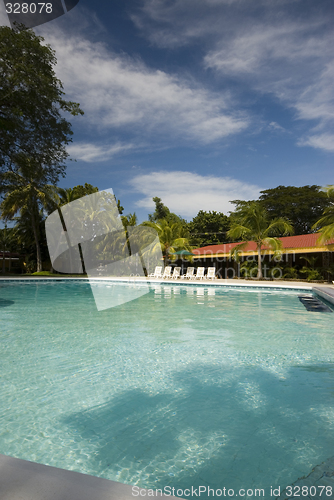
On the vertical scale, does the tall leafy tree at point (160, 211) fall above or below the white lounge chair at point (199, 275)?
above

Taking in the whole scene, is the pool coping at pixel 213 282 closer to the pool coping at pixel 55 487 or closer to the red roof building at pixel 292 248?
the red roof building at pixel 292 248

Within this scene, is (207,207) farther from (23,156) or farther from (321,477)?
(321,477)

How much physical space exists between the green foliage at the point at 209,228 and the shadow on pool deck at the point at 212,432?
114 ft

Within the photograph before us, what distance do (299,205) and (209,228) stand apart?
10.4 meters

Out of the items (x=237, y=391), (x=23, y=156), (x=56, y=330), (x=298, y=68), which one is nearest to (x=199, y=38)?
(x=298, y=68)

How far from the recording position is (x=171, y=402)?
3.41 metres

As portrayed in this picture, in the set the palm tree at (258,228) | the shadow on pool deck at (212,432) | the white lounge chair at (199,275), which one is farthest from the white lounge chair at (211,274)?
the shadow on pool deck at (212,432)

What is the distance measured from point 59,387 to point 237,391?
196 cm

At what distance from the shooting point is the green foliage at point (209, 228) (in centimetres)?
3859

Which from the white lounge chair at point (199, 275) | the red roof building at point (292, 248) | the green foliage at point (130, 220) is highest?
the green foliage at point (130, 220)

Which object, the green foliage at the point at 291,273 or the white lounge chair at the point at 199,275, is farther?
the white lounge chair at the point at 199,275

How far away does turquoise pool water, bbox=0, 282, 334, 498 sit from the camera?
2.34m

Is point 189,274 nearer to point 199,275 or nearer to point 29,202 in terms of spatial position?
point 199,275

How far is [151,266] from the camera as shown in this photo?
2694cm
